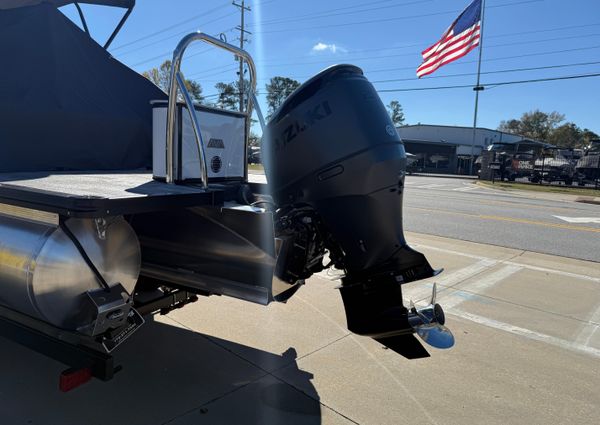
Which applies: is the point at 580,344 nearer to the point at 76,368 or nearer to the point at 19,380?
the point at 76,368

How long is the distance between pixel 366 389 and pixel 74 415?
173 centimetres

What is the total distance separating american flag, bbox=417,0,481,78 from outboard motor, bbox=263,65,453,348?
15831 mm

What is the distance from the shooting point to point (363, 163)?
2.51m

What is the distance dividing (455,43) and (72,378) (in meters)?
18.8

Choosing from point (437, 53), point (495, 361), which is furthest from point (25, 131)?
point (437, 53)

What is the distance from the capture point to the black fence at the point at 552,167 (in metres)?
28.0

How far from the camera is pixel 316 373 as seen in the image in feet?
10.3

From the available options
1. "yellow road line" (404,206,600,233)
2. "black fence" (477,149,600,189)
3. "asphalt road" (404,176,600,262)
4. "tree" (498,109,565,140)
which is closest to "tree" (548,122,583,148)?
"tree" (498,109,565,140)

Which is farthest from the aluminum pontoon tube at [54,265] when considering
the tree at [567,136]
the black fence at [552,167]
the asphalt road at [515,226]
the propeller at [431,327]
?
the tree at [567,136]

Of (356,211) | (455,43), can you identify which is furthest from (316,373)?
(455,43)

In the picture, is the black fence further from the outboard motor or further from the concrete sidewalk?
the outboard motor

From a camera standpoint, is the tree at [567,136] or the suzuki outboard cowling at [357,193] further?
the tree at [567,136]

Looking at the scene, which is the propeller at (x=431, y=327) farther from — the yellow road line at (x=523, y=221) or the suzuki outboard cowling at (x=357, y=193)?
the yellow road line at (x=523, y=221)

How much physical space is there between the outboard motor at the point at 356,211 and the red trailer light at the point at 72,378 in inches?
41.9
